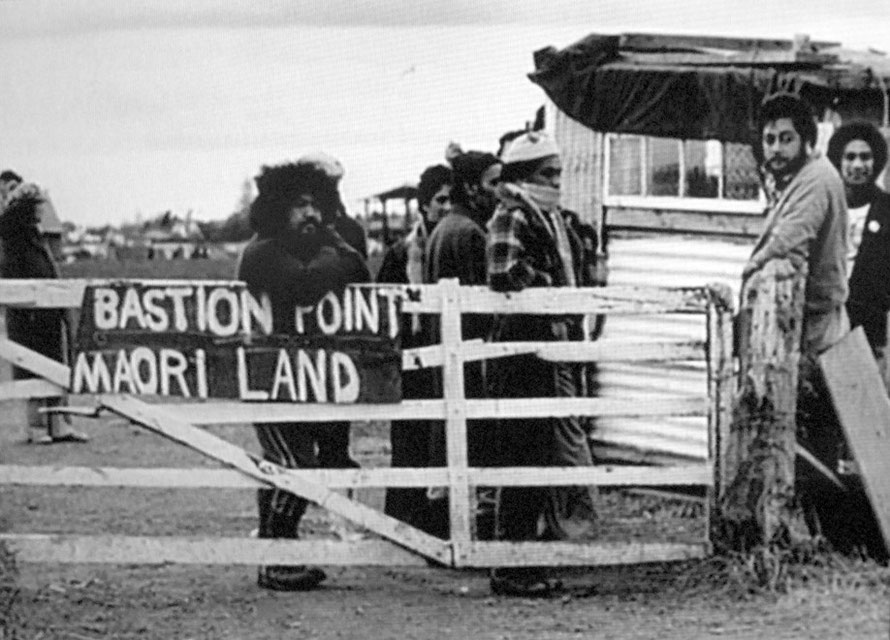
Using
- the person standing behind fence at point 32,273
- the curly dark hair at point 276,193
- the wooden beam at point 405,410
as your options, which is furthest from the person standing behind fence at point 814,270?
the person standing behind fence at point 32,273

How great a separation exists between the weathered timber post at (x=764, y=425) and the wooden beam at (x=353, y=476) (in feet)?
0.49

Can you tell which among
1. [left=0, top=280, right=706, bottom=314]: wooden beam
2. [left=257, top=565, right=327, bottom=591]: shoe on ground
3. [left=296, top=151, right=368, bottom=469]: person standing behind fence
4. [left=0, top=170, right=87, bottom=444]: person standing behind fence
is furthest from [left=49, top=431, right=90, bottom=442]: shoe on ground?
[left=0, top=280, right=706, bottom=314]: wooden beam

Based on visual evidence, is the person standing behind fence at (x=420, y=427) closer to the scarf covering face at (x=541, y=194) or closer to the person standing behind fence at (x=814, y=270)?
the scarf covering face at (x=541, y=194)

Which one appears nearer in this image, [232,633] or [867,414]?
[232,633]

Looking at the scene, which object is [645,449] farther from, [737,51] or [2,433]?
[2,433]

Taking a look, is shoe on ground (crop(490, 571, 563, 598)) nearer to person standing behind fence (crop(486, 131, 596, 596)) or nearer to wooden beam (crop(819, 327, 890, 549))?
person standing behind fence (crop(486, 131, 596, 596))

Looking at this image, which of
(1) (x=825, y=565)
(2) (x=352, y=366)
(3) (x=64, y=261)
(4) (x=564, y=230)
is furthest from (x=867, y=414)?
(3) (x=64, y=261)

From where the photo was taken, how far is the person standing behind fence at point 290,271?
6.35 m

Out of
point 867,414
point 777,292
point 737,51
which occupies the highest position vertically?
point 737,51

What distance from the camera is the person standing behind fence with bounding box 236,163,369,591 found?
6.35 meters

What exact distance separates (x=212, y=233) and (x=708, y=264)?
2281 mm

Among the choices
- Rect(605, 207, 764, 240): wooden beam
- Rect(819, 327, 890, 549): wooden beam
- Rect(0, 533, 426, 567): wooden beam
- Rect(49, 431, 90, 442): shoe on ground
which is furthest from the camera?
Rect(49, 431, 90, 442): shoe on ground

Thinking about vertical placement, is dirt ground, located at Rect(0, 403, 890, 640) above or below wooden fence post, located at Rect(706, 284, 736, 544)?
below

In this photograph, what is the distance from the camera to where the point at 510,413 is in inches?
253
